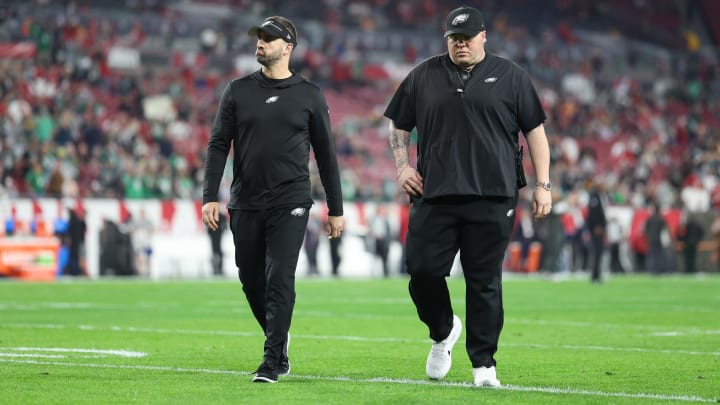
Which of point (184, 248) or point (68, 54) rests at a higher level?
point (68, 54)

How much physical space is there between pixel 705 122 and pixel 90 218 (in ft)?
90.2

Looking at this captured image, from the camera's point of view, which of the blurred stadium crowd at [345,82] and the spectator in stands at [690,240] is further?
the spectator in stands at [690,240]

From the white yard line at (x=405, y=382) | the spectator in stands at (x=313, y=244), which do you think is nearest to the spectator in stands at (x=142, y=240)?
the spectator in stands at (x=313, y=244)

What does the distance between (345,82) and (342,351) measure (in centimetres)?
3429

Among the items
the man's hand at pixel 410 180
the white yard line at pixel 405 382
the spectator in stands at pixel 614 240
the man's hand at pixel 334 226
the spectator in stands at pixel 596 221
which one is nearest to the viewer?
the white yard line at pixel 405 382

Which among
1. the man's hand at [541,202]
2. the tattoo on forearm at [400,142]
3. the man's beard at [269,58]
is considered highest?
the man's beard at [269,58]

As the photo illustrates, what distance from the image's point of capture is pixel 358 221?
34406 millimetres

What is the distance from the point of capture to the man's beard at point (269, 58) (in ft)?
28.6

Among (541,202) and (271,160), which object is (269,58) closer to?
(271,160)

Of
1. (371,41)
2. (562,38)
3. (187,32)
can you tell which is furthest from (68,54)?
(562,38)

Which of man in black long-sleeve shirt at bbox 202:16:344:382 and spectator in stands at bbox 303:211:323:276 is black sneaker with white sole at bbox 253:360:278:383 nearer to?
man in black long-sleeve shirt at bbox 202:16:344:382

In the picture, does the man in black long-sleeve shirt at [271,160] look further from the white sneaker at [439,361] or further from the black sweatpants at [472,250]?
the white sneaker at [439,361]

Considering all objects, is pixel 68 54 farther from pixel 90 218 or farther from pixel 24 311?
pixel 24 311

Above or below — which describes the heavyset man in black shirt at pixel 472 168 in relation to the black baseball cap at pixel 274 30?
below
